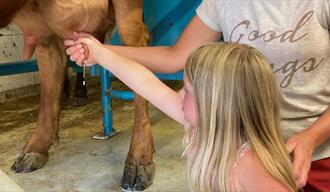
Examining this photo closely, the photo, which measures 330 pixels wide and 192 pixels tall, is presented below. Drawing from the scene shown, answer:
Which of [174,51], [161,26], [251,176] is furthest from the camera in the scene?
[161,26]

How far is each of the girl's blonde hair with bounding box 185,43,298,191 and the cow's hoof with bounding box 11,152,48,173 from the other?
129cm

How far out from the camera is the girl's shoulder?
32.0 inches

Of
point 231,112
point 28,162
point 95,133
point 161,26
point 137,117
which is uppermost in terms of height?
point 231,112

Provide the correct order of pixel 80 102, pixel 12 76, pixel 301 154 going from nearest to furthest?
1. pixel 301 154
2. pixel 80 102
3. pixel 12 76

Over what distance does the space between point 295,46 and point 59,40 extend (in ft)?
4.34

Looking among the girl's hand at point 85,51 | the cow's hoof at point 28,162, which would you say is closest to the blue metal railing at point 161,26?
the cow's hoof at point 28,162

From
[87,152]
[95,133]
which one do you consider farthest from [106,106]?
[87,152]

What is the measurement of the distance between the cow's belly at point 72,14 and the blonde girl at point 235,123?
3.82 ft

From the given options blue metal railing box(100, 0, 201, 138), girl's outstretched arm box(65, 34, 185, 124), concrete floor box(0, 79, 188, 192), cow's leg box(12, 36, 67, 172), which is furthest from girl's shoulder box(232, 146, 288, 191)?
blue metal railing box(100, 0, 201, 138)

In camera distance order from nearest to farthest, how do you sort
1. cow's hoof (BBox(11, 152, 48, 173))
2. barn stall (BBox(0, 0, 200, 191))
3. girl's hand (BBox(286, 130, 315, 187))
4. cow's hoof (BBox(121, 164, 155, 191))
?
girl's hand (BBox(286, 130, 315, 187)) → cow's hoof (BBox(121, 164, 155, 191)) → barn stall (BBox(0, 0, 200, 191)) → cow's hoof (BBox(11, 152, 48, 173))

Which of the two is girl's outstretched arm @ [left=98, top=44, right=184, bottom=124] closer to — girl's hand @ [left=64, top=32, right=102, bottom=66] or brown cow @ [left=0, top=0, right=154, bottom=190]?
girl's hand @ [left=64, top=32, right=102, bottom=66]

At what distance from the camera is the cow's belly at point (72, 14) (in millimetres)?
1915

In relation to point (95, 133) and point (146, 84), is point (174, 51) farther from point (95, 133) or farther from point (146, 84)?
point (95, 133)

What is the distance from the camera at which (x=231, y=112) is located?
820 millimetres
